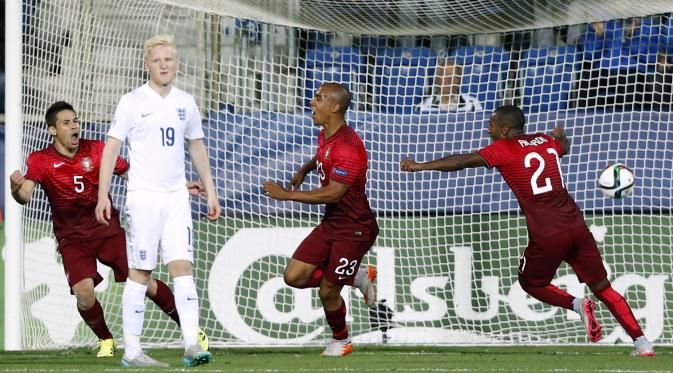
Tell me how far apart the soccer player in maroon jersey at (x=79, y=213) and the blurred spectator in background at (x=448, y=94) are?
291 cm

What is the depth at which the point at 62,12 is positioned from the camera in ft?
29.6

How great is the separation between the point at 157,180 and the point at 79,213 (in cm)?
190

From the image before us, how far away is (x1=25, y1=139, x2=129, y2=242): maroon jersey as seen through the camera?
761 centimetres

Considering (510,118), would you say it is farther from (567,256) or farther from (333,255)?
(333,255)

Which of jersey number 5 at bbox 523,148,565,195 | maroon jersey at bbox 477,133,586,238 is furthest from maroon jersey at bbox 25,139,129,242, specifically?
jersey number 5 at bbox 523,148,565,195

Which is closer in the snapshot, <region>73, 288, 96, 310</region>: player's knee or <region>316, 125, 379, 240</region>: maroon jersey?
<region>316, 125, 379, 240</region>: maroon jersey

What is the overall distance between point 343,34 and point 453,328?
2.42 meters

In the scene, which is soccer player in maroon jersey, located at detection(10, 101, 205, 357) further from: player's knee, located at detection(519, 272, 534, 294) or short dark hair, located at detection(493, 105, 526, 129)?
short dark hair, located at detection(493, 105, 526, 129)

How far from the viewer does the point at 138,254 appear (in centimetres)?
604

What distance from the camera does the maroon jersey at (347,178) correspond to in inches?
284

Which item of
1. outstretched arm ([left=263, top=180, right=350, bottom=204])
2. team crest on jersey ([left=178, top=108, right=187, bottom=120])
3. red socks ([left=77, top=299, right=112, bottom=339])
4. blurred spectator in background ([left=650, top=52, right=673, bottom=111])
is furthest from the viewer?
blurred spectator in background ([left=650, top=52, right=673, bottom=111])

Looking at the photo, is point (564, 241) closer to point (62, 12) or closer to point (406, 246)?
point (406, 246)

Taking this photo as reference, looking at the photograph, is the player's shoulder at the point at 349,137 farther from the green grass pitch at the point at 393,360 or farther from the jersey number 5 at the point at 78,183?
the jersey number 5 at the point at 78,183

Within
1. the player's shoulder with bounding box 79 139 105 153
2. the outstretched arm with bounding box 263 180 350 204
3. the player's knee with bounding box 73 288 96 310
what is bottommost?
the player's knee with bounding box 73 288 96 310
